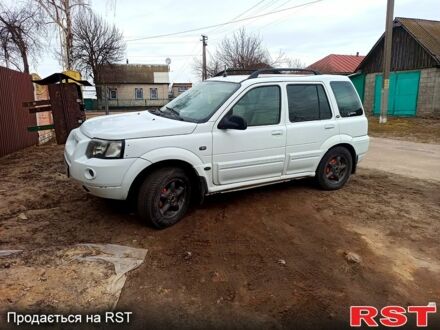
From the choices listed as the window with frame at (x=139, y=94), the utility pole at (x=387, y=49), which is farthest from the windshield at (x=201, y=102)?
the window with frame at (x=139, y=94)

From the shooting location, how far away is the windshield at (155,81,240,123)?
475 cm

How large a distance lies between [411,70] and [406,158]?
15660 millimetres

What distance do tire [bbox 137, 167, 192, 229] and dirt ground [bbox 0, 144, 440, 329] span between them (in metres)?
0.15

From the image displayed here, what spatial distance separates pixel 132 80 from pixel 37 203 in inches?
1805

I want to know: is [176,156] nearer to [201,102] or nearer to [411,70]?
[201,102]

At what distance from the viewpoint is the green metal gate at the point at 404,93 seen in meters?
22.3

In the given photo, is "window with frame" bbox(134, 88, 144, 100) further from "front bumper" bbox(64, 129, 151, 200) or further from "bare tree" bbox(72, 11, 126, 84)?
"front bumper" bbox(64, 129, 151, 200)

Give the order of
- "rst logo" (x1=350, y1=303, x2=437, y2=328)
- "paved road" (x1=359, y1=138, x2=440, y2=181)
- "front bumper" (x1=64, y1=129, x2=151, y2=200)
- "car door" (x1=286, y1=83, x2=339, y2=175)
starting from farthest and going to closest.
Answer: "paved road" (x1=359, y1=138, x2=440, y2=181), "car door" (x1=286, y1=83, x2=339, y2=175), "front bumper" (x1=64, y1=129, x2=151, y2=200), "rst logo" (x1=350, y1=303, x2=437, y2=328)

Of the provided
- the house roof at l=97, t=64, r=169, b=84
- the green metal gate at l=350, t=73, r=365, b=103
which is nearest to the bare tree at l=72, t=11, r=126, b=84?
the house roof at l=97, t=64, r=169, b=84

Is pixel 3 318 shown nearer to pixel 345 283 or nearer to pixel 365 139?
pixel 345 283

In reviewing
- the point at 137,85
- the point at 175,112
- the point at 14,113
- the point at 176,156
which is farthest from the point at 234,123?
the point at 137,85

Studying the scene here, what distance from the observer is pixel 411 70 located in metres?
22.6

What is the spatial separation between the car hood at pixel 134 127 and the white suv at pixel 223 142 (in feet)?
0.04

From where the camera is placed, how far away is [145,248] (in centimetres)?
391
